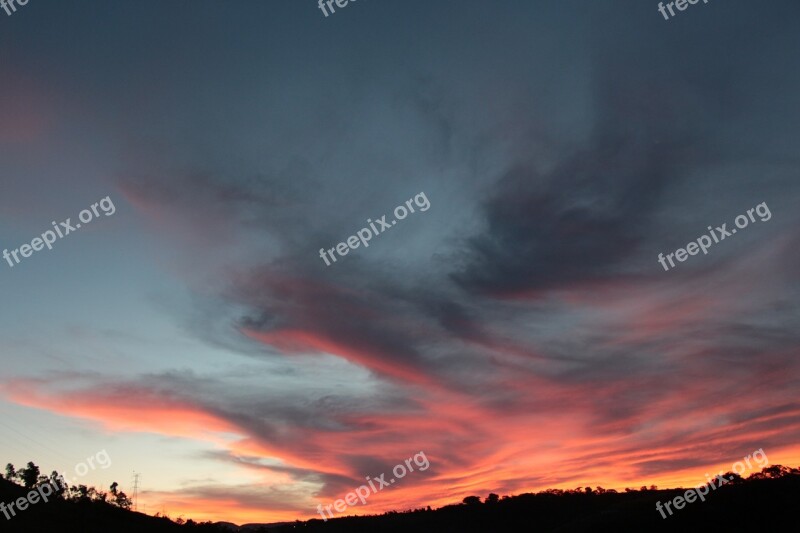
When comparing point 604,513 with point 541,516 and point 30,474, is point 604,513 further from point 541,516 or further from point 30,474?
point 30,474

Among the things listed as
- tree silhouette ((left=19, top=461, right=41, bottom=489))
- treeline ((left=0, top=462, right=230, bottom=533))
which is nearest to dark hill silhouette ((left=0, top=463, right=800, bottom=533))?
treeline ((left=0, top=462, right=230, bottom=533))

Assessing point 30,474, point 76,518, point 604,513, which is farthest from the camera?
point 30,474

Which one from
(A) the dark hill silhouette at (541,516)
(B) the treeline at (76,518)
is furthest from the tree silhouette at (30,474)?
(B) the treeline at (76,518)

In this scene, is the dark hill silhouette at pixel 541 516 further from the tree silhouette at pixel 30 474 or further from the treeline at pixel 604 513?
the tree silhouette at pixel 30 474

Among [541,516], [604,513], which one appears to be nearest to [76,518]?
[604,513]

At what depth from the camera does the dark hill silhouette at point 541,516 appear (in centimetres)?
5666

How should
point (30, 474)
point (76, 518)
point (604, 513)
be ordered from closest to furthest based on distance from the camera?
point (76, 518)
point (604, 513)
point (30, 474)

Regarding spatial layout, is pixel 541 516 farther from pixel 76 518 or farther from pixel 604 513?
pixel 76 518

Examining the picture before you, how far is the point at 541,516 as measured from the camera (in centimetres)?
13862

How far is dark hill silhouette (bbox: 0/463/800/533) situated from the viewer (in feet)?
186

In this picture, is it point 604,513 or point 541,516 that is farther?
point 541,516

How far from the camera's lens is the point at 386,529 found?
136375 mm

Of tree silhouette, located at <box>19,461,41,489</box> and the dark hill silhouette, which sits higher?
tree silhouette, located at <box>19,461,41,489</box>

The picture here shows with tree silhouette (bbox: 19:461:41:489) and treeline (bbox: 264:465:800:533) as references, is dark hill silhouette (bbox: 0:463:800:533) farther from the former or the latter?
tree silhouette (bbox: 19:461:41:489)
